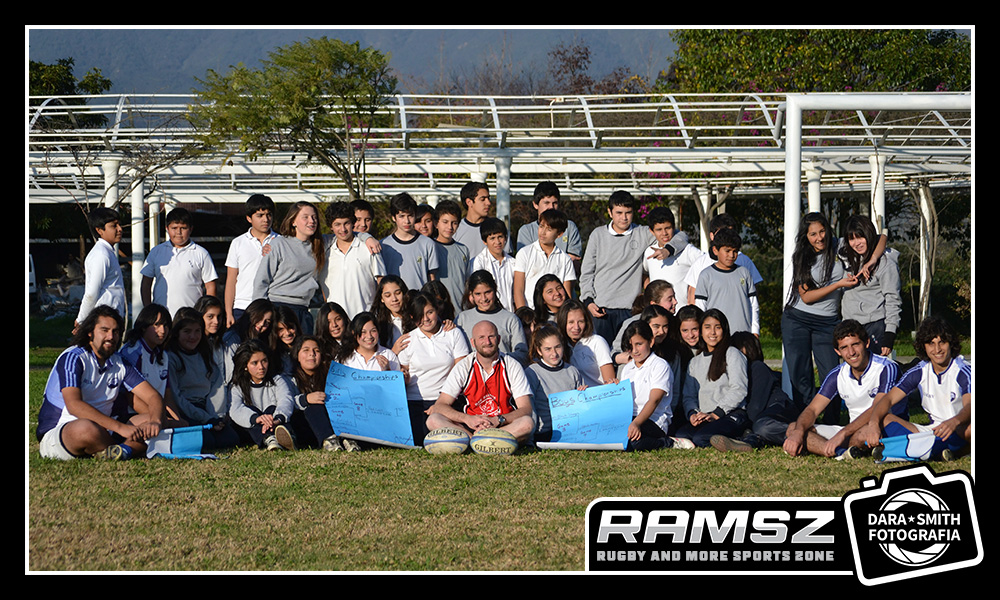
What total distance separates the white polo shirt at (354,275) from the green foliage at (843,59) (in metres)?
12.2

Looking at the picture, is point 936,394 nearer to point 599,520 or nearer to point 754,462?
point 754,462

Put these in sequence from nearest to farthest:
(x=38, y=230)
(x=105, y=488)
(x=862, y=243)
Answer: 1. (x=105, y=488)
2. (x=862, y=243)
3. (x=38, y=230)

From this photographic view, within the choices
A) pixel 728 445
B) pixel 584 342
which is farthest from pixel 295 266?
pixel 728 445

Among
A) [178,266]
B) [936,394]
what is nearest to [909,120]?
[936,394]

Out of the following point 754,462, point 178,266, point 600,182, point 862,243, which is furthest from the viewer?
point 600,182

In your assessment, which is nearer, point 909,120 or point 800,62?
point 909,120

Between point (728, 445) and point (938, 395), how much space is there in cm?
140

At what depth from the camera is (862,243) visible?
7.16 meters

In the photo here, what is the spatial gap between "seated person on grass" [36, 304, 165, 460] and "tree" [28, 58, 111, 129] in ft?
31.8

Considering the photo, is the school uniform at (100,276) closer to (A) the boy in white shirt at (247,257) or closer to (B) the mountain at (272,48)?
(A) the boy in white shirt at (247,257)

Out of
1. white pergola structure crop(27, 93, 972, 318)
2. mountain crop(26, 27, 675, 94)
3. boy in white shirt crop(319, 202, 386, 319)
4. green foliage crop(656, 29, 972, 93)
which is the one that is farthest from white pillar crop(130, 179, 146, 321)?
green foliage crop(656, 29, 972, 93)

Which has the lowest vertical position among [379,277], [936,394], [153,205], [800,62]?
[936,394]

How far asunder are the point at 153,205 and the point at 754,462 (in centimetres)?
1350

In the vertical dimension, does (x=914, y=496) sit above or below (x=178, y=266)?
below
